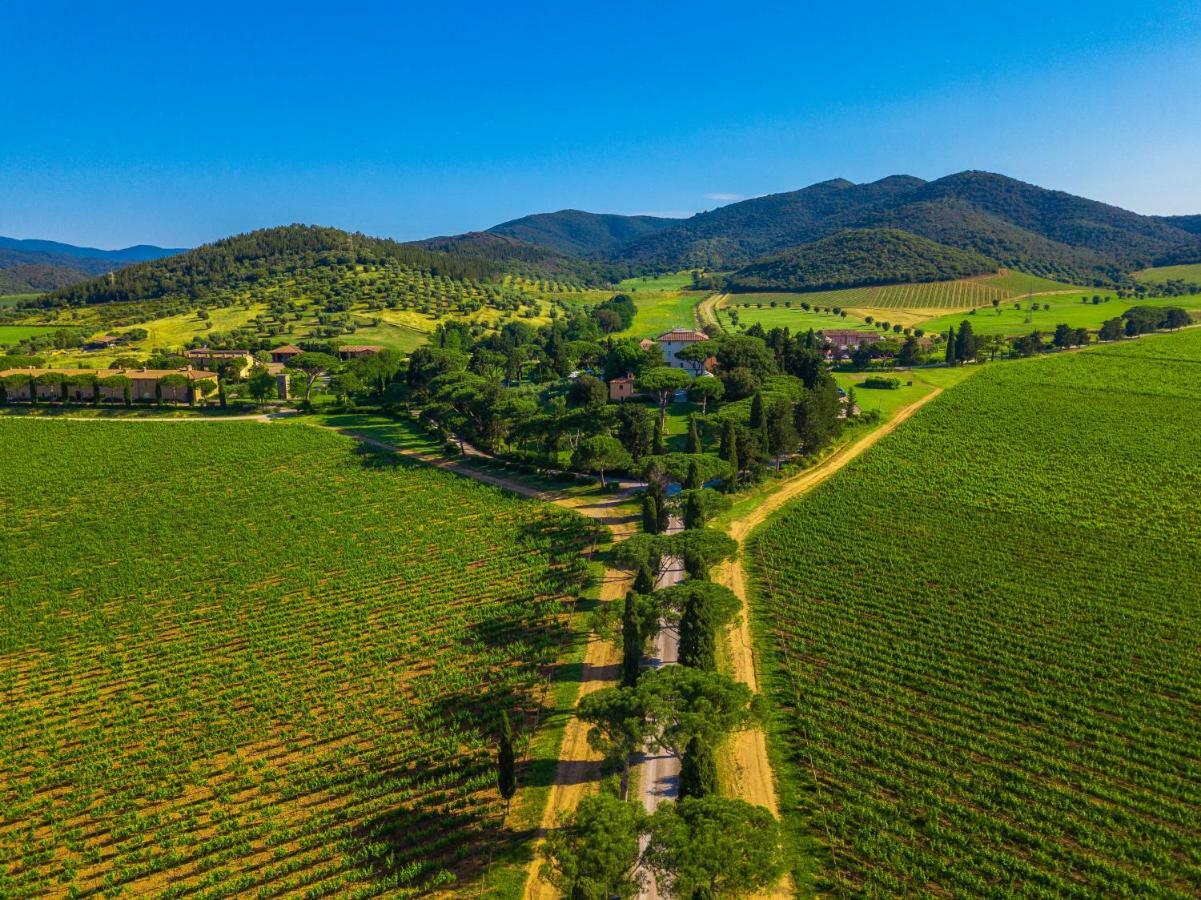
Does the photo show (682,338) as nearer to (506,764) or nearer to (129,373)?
(129,373)

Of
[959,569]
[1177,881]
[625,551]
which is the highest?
[625,551]

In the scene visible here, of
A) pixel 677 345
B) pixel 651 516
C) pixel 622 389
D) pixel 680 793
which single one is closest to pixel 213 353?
pixel 622 389

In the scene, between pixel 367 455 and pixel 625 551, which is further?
pixel 367 455

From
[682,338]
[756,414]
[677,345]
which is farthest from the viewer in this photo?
[682,338]

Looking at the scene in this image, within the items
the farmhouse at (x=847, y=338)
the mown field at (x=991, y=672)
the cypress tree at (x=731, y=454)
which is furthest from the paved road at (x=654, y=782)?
the farmhouse at (x=847, y=338)

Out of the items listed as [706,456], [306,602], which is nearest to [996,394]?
[706,456]

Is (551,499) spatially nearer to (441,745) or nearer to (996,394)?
(441,745)
